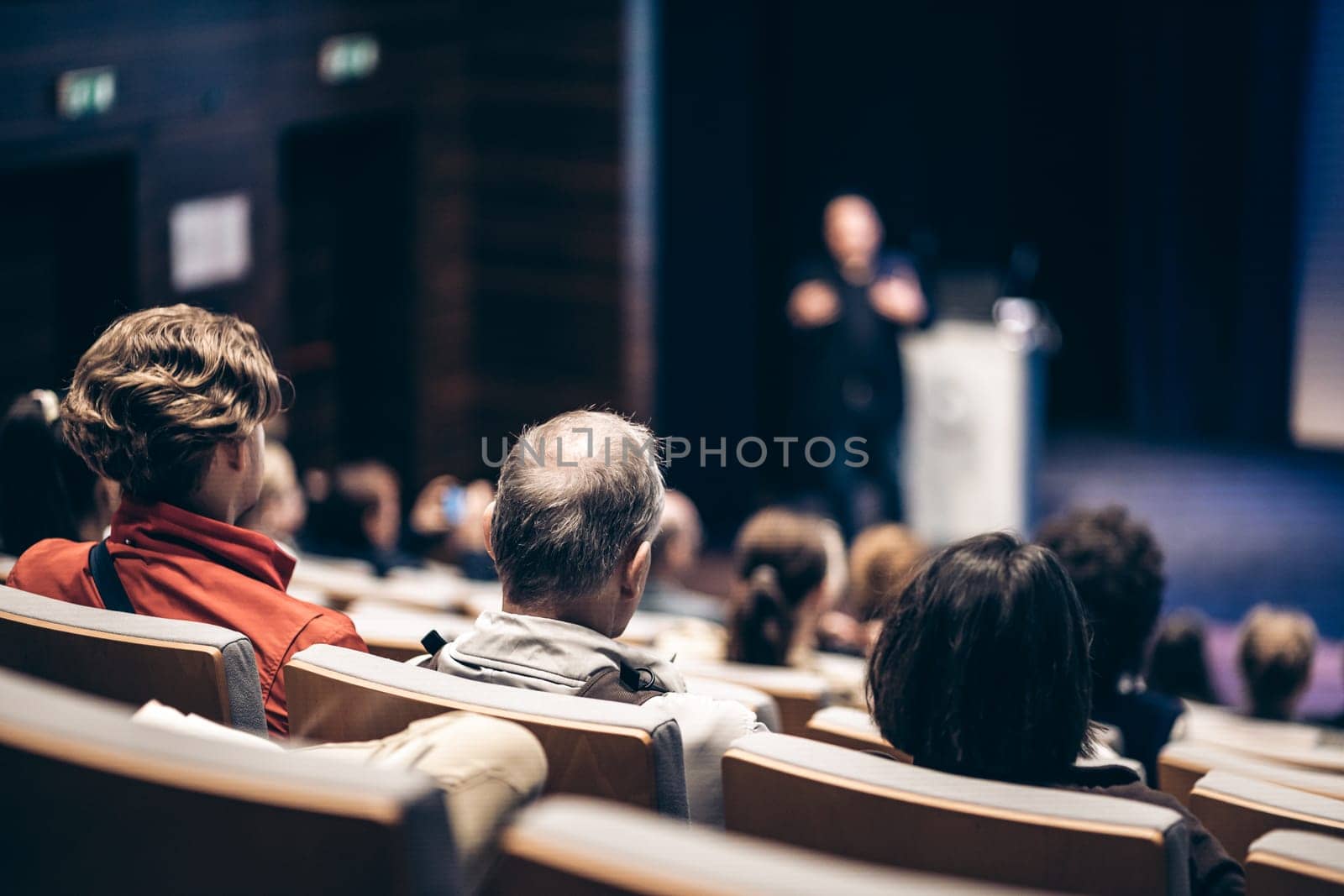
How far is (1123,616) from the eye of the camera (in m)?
2.37

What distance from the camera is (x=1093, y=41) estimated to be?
7.82 meters

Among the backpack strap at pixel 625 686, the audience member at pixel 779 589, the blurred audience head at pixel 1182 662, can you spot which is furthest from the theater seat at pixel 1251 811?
the blurred audience head at pixel 1182 662

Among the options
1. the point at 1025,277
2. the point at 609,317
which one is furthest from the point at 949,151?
the point at 609,317

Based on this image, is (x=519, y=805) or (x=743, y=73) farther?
(x=743, y=73)

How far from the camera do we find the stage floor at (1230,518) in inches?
228

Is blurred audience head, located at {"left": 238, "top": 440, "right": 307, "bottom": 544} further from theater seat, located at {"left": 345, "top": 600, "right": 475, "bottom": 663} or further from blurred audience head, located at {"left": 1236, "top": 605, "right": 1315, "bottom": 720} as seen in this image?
blurred audience head, located at {"left": 1236, "top": 605, "right": 1315, "bottom": 720}

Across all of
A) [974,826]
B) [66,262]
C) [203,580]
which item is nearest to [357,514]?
[66,262]

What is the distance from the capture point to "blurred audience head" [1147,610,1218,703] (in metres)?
3.49

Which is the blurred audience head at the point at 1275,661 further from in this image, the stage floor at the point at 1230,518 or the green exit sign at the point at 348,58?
the green exit sign at the point at 348,58

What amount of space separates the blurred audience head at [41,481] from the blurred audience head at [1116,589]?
1.51 meters

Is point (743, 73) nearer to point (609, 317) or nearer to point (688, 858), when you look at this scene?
point (609, 317)

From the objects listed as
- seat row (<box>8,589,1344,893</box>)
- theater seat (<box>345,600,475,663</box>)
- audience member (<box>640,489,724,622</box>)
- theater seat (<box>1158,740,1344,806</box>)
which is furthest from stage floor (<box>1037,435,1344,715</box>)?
seat row (<box>8,589,1344,893</box>)

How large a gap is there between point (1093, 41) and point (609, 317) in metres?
3.12

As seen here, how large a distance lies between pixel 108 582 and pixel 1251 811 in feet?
4.23
